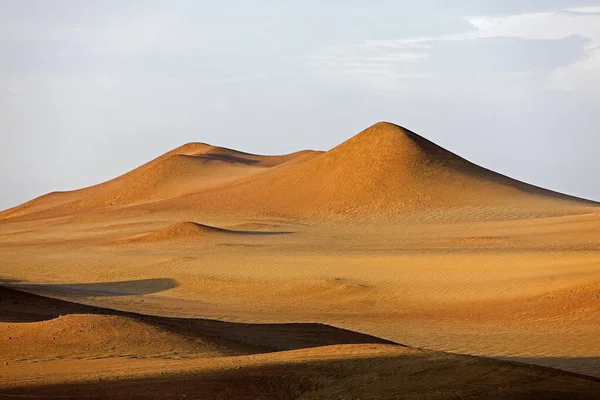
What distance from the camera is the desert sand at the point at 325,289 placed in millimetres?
11266

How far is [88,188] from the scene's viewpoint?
107m

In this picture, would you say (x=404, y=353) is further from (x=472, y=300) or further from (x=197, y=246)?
(x=197, y=246)

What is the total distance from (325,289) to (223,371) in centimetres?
1667

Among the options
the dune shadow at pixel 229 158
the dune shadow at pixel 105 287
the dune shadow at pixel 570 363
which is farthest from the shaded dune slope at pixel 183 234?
the dune shadow at pixel 229 158

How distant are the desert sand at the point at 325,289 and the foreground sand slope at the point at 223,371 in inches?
1.5

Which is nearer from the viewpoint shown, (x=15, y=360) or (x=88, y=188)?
(x=15, y=360)

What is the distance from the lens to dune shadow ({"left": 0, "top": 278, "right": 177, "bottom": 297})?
29.4 meters

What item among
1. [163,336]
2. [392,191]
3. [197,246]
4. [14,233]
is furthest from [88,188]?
[163,336]

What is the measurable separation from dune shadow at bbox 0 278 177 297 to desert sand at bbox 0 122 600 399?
13 cm

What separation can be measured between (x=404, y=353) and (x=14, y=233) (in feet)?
190

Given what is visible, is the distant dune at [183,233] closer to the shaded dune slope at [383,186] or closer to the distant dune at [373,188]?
the distant dune at [373,188]

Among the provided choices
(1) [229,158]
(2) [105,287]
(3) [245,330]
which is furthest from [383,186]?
(3) [245,330]

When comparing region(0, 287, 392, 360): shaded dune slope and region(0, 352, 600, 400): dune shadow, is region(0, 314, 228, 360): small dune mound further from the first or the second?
region(0, 352, 600, 400): dune shadow

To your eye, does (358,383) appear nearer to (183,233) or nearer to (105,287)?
(105,287)
